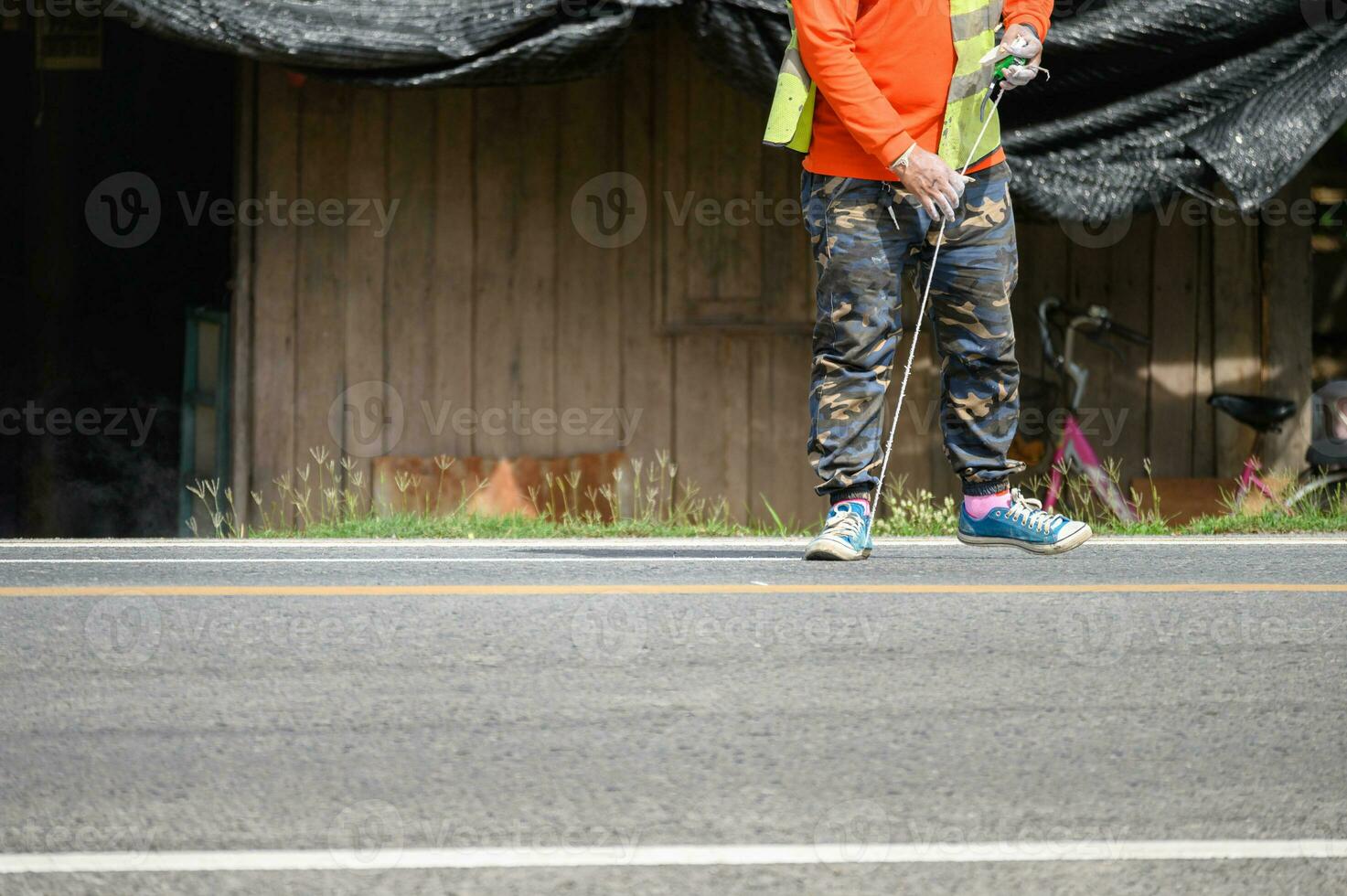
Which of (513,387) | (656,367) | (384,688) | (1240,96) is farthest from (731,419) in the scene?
(384,688)

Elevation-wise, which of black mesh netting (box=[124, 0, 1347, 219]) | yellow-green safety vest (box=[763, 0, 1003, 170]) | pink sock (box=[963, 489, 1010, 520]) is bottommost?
pink sock (box=[963, 489, 1010, 520])

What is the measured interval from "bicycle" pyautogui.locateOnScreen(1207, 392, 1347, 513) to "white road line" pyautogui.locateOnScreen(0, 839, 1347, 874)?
21.6 ft

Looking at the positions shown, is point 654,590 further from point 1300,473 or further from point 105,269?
point 105,269

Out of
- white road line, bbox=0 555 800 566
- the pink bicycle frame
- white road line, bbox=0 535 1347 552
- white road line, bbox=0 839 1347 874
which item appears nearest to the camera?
white road line, bbox=0 839 1347 874

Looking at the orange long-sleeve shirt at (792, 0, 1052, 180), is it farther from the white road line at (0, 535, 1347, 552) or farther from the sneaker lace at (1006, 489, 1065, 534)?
the white road line at (0, 535, 1347, 552)

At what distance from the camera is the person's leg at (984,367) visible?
5027 mm

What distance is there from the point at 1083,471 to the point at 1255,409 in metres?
0.99

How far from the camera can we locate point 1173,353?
9.64 meters

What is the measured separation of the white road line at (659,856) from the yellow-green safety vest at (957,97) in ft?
9.73

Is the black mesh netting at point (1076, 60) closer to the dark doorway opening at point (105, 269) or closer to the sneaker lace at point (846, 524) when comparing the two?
the dark doorway opening at point (105, 269)

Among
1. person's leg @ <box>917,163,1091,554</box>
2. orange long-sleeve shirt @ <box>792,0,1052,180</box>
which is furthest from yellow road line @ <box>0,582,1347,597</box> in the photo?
orange long-sleeve shirt @ <box>792,0,1052,180</box>

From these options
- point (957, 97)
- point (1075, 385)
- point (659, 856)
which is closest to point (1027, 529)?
point (957, 97)

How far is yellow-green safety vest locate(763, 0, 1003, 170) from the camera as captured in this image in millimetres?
4988

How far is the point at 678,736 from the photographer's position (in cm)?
290
